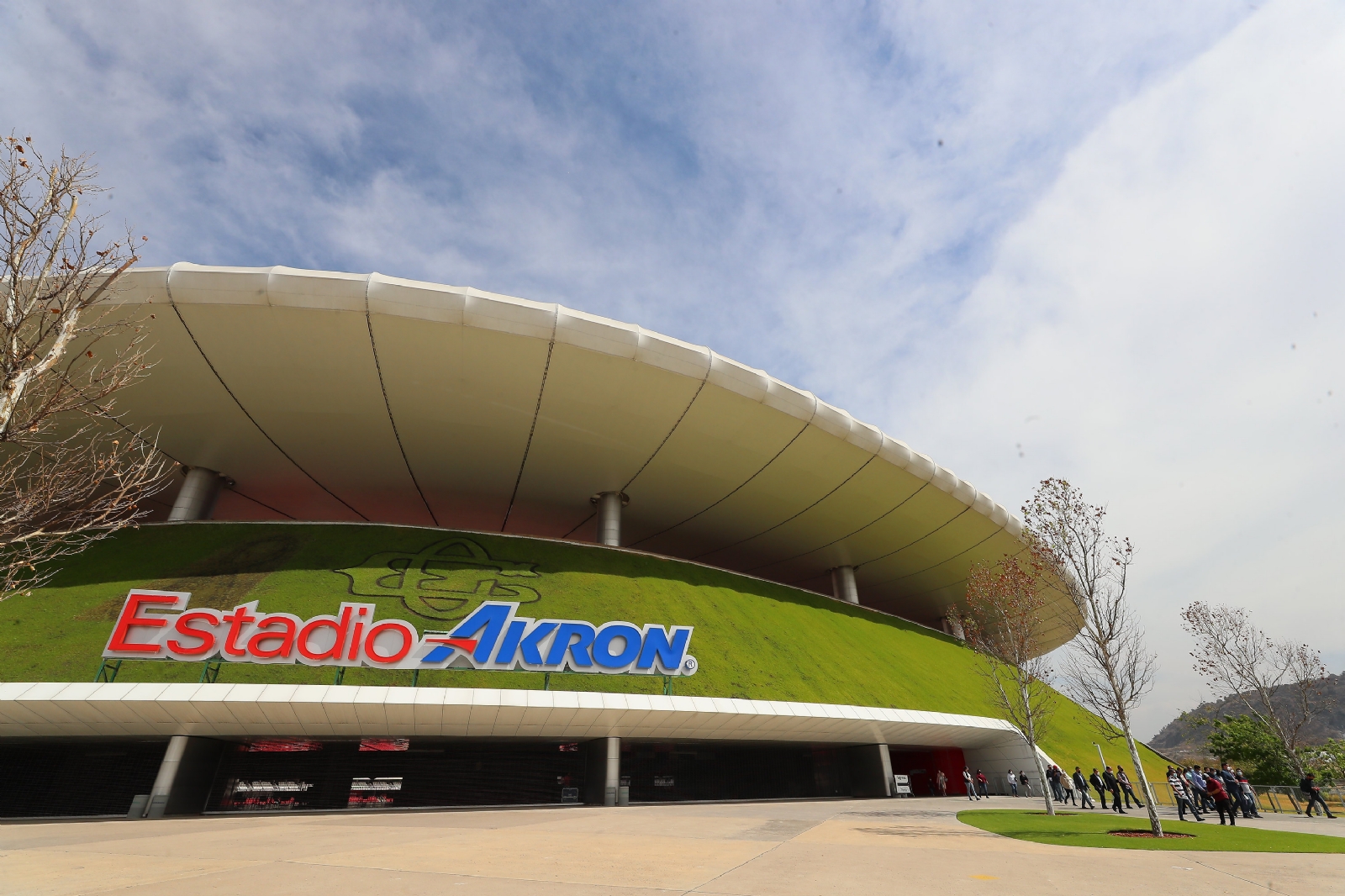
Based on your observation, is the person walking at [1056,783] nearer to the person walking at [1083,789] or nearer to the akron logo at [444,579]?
the person walking at [1083,789]

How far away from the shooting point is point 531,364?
21.1 metres

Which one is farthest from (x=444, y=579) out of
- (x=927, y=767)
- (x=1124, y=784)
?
(x=1124, y=784)

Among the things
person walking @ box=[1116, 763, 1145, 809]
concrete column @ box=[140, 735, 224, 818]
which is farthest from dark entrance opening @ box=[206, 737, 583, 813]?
person walking @ box=[1116, 763, 1145, 809]

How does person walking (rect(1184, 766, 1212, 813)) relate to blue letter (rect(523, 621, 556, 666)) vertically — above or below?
below

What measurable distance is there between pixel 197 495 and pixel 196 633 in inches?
461

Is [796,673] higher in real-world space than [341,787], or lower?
higher

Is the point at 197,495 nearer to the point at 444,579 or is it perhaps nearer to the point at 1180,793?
the point at 444,579

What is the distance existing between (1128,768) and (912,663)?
43.3 feet

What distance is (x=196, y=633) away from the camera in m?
16.3

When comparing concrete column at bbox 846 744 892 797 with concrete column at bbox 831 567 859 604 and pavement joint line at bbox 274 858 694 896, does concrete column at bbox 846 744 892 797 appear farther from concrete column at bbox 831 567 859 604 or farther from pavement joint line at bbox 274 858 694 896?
pavement joint line at bbox 274 858 694 896

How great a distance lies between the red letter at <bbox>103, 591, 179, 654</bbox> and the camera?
52.0 feet

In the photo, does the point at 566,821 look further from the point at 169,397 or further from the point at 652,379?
the point at 169,397

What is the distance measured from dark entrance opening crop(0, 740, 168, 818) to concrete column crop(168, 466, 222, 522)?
889cm

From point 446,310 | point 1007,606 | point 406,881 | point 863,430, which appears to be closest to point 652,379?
point 446,310
